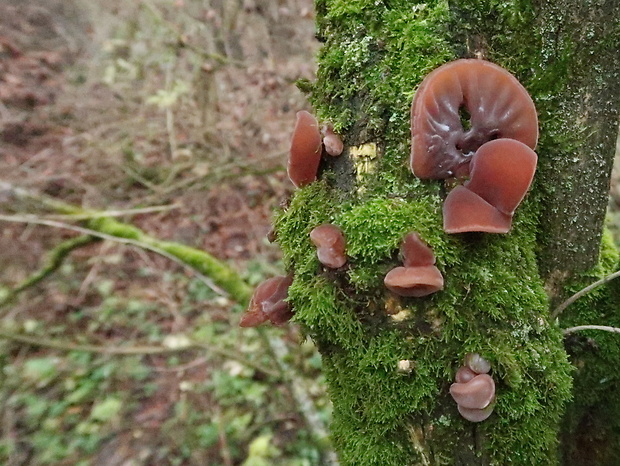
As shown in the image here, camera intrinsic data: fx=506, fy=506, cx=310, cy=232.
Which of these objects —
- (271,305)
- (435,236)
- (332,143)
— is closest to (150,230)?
(271,305)

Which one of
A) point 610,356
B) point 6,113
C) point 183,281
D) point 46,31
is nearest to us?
point 610,356

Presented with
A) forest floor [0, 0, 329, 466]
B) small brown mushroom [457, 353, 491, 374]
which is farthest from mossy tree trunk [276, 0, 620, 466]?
forest floor [0, 0, 329, 466]

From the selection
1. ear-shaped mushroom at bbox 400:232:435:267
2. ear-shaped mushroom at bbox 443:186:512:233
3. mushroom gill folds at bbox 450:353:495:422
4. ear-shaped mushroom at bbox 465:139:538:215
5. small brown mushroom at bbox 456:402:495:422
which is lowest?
small brown mushroom at bbox 456:402:495:422

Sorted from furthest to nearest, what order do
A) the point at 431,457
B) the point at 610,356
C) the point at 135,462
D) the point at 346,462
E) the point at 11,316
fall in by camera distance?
the point at 11,316
the point at 135,462
the point at 610,356
the point at 346,462
the point at 431,457

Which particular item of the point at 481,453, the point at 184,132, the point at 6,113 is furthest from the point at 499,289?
the point at 6,113

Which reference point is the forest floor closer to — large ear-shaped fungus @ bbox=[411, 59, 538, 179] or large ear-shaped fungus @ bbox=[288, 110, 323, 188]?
large ear-shaped fungus @ bbox=[288, 110, 323, 188]

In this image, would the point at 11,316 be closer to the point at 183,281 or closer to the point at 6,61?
the point at 183,281

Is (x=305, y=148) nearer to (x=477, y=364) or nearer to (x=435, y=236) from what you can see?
(x=435, y=236)
